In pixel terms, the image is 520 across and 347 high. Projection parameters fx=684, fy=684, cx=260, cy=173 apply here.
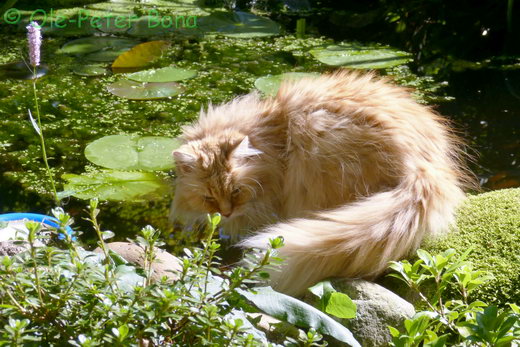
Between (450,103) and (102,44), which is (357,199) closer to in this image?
(450,103)

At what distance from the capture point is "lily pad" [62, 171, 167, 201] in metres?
3.29

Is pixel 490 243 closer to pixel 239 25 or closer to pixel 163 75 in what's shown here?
pixel 163 75

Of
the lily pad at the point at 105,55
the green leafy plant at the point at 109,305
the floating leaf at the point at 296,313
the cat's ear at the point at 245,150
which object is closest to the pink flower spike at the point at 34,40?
the green leafy plant at the point at 109,305

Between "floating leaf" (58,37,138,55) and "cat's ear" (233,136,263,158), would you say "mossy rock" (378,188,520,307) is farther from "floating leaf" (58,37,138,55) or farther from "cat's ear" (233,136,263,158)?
"floating leaf" (58,37,138,55)

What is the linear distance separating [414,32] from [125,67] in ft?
8.34

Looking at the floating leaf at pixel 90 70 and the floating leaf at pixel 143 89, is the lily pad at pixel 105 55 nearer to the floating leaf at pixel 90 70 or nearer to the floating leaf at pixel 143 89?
the floating leaf at pixel 90 70

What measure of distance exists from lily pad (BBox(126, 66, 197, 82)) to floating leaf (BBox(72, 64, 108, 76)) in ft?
0.83

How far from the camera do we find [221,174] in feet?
9.92

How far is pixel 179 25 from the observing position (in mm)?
5805

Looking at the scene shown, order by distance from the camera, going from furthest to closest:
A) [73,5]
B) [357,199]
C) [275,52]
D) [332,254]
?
[73,5] → [275,52] → [357,199] → [332,254]

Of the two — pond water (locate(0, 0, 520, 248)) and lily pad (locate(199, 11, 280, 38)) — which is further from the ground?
lily pad (locate(199, 11, 280, 38))

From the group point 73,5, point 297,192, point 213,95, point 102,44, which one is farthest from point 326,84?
point 73,5

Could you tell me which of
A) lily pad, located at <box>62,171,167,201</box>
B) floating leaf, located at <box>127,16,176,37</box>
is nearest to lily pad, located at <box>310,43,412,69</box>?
floating leaf, located at <box>127,16,176,37</box>

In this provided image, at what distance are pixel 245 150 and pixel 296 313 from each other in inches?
49.3
